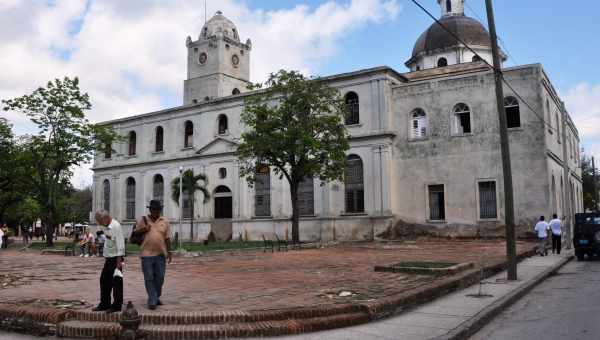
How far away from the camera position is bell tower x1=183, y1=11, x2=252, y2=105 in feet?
140

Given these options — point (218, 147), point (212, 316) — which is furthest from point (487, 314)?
point (218, 147)

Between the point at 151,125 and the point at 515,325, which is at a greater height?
the point at 151,125

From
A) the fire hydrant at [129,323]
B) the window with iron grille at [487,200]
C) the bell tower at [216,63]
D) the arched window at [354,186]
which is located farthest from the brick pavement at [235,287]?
the bell tower at [216,63]

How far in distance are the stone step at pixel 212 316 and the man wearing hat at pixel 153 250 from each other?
610 mm

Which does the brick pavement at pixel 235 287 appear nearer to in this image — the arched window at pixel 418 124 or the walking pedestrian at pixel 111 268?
the walking pedestrian at pixel 111 268

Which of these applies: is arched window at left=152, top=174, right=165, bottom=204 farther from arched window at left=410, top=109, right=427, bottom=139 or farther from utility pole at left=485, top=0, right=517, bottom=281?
utility pole at left=485, top=0, right=517, bottom=281

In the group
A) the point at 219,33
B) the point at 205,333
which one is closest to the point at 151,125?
the point at 219,33

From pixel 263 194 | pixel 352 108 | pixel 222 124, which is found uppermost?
pixel 222 124

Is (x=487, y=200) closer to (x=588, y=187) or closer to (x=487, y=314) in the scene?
(x=487, y=314)

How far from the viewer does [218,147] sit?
36.6 metres

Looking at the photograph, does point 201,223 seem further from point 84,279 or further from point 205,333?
point 205,333

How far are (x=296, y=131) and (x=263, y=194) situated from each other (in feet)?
33.5

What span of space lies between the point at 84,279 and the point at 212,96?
31118 millimetres

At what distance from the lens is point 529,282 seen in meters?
12.1
